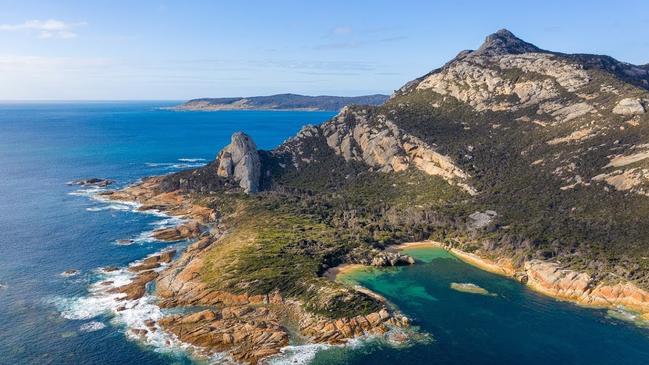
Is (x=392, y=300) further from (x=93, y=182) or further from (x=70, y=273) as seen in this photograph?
(x=93, y=182)

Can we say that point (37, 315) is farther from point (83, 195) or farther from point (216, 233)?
point (83, 195)

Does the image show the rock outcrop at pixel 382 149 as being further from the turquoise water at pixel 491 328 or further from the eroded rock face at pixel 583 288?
the turquoise water at pixel 491 328

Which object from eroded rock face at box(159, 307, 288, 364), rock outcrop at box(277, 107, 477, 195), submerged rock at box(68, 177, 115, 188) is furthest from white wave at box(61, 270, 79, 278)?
rock outcrop at box(277, 107, 477, 195)

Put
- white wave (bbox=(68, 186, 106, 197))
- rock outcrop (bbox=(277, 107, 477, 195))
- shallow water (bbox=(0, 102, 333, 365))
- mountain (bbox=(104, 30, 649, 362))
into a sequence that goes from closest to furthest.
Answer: shallow water (bbox=(0, 102, 333, 365)) → mountain (bbox=(104, 30, 649, 362)) → rock outcrop (bbox=(277, 107, 477, 195)) → white wave (bbox=(68, 186, 106, 197))

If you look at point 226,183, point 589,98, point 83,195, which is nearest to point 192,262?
point 226,183

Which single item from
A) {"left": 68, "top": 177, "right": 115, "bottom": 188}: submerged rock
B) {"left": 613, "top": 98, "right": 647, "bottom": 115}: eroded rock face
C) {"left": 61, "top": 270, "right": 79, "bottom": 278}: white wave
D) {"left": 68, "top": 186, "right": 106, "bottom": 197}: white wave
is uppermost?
{"left": 613, "top": 98, "right": 647, "bottom": 115}: eroded rock face

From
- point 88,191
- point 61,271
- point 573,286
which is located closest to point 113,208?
point 88,191

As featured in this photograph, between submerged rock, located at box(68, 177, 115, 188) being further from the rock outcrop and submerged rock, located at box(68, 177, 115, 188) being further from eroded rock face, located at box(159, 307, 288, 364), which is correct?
eroded rock face, located at box(159, 307, 288, 364)
